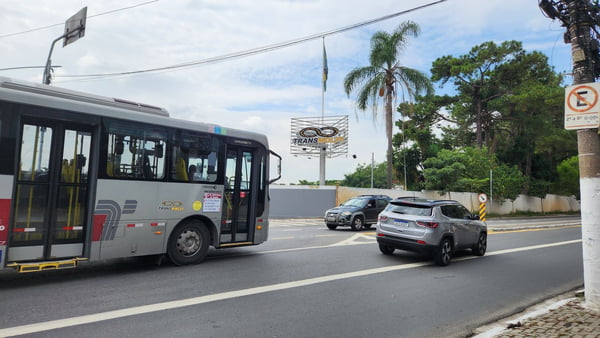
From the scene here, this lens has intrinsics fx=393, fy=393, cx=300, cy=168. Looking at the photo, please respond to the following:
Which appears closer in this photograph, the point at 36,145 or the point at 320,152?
the point at 36,145

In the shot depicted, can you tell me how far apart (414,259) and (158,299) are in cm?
701

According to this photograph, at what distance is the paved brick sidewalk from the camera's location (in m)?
4.85

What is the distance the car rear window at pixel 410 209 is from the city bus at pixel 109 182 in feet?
12.9

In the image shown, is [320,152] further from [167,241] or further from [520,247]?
[167,241]

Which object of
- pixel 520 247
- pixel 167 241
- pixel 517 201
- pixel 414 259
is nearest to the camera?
pixel 167 241

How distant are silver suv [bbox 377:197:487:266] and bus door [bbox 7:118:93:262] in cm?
723

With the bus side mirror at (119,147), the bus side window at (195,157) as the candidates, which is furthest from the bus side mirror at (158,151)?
the bus side mirror at (119,147)

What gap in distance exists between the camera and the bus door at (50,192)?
6410mm

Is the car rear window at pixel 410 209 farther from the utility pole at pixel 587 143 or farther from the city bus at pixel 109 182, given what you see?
the utility pole at pixel 587 143

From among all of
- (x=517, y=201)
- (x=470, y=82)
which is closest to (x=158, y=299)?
(x=470, y=82)

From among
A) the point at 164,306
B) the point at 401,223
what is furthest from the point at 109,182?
the point at 401,223

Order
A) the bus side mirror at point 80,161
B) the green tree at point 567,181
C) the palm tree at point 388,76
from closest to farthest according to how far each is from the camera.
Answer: the bus side mirror at point 80,161
the palm tree at point 388,76
the green tree at point 567,181

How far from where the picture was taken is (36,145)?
6641 mm

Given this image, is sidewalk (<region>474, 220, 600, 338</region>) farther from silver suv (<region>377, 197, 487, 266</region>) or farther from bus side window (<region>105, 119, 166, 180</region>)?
bus side window (<region>105, 119, 166, 180</region>)
